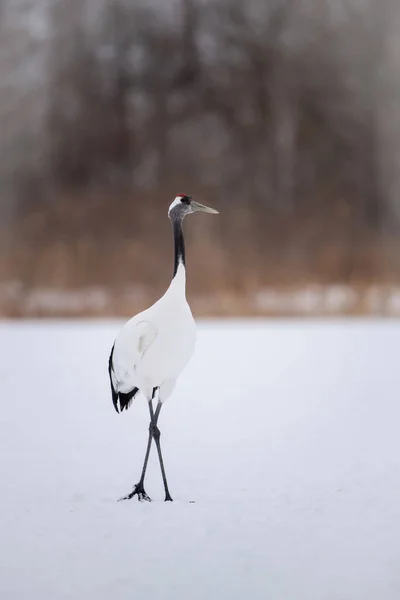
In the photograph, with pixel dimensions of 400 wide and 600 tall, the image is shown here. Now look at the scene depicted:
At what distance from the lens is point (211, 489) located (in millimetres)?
2957

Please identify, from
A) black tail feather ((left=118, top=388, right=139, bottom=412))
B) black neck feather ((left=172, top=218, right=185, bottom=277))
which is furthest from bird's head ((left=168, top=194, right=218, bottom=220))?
black tail feather ((left=118, top=388, right=139, bottom=412))

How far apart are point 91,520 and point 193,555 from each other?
0.46m

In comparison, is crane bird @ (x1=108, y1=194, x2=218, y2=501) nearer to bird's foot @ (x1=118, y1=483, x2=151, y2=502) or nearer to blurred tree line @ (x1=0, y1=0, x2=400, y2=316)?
bird's foot @ (x1=118, y1=483, x2=151, y2=502)

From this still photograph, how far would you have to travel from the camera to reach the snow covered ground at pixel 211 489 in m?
2.10

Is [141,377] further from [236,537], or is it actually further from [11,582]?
[11,582]

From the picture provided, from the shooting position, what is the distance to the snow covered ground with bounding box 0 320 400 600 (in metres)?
2.10

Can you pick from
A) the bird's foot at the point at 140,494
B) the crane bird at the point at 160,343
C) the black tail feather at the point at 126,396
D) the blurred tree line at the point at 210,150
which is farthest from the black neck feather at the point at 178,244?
the blurred tree line at the point at 210,150

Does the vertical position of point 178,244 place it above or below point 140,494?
above

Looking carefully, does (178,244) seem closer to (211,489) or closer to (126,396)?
(126,396)

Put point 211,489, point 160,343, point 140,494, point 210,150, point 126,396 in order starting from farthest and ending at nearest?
point 210,150 < point 126,396 < point 211,489 < point 140,494 < point 160,343

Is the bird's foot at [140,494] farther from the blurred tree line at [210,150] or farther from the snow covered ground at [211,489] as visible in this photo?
the blurred tree line at [210,150]

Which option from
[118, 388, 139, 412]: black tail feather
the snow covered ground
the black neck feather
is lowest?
the snow covered ground

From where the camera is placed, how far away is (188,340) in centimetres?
272

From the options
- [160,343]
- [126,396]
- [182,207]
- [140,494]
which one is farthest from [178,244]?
[140,494]
